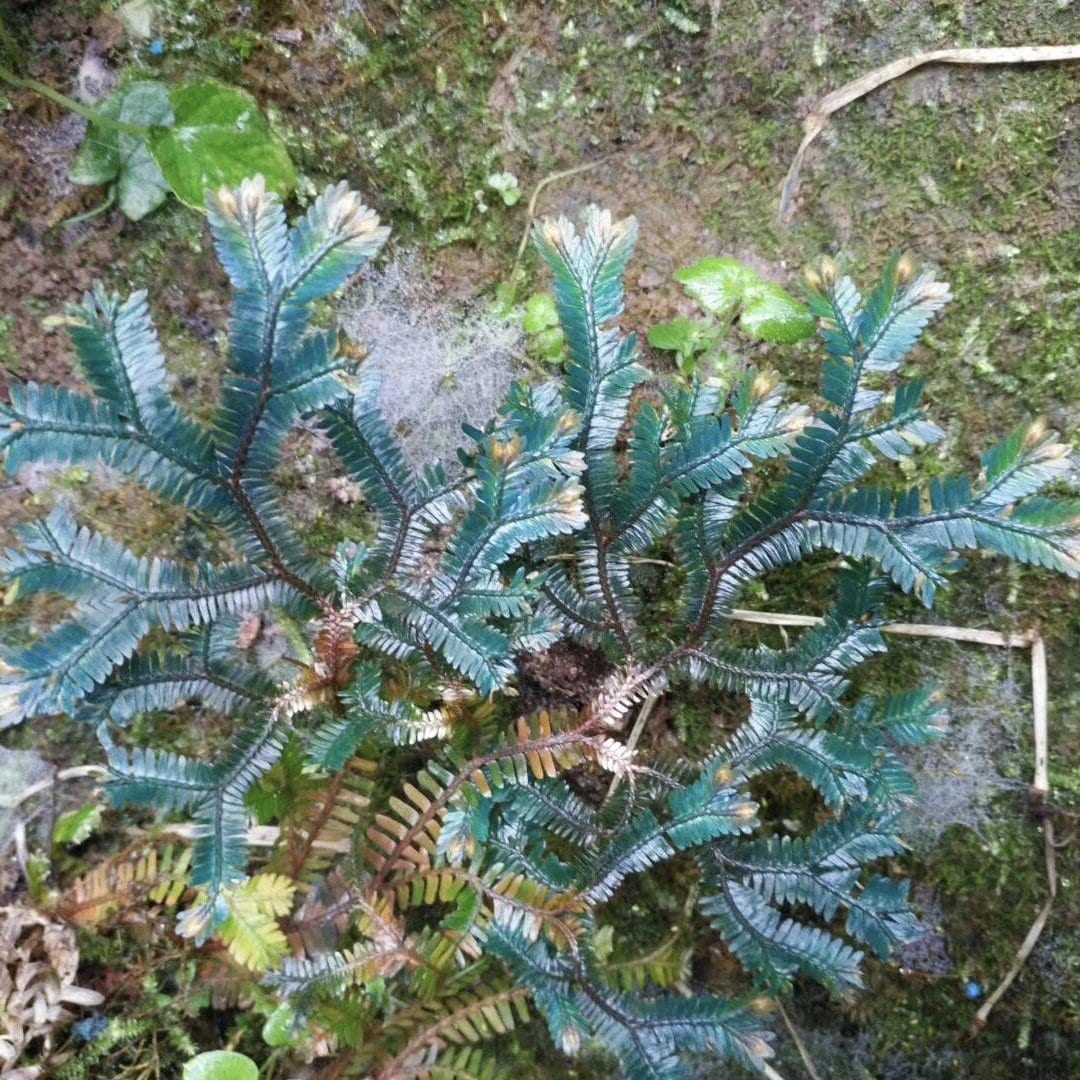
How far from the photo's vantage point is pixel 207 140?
2.25 meters

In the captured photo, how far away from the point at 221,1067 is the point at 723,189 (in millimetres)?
2647

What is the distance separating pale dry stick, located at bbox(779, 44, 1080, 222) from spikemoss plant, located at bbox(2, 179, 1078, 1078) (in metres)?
0.50

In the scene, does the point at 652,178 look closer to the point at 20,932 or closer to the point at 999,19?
the point at 999,19

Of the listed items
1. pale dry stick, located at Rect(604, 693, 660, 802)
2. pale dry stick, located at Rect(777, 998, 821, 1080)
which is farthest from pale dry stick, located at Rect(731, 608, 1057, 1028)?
pale dry stick, located at Rect(777, 998, 821, 1080)

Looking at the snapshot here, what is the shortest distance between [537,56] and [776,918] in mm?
2302

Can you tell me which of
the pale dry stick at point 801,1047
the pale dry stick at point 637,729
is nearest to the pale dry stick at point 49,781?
the pale dry stick at point 637,729

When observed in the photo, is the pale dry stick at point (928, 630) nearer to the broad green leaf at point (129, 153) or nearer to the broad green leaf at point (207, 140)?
the broad green leaf at point (207, 140)

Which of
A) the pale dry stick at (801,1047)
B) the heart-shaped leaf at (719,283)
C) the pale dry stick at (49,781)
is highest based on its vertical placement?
the heart-shaped leaf at (719,283)

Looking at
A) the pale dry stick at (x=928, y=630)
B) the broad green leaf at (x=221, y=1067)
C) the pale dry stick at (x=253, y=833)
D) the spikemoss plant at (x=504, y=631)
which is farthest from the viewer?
the pale dry stick at (x=253, y=833)

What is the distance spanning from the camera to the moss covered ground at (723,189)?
2295 millimetres

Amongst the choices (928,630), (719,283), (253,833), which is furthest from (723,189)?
(253,833)

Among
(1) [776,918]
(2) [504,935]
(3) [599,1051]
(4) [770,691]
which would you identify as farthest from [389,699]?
(3) [599,1051]

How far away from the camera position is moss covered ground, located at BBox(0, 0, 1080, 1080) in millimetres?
2295

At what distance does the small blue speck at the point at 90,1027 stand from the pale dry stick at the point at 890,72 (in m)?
2.89
